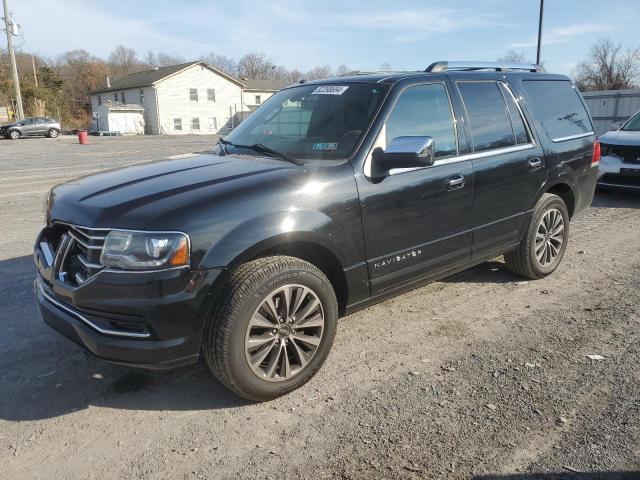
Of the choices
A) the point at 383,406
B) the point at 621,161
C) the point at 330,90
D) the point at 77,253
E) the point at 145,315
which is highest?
the point at 330,90

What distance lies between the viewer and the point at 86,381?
11.0 feet

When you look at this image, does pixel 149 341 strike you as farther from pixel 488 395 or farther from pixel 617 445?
pixel 617 445

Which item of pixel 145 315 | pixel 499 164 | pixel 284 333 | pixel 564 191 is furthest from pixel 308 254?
pixel 564 191

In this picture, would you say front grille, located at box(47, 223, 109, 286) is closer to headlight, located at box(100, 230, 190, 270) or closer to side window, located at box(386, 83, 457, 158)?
headlight, located at box(100, 230, 190, 270)

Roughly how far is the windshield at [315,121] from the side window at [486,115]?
890mm

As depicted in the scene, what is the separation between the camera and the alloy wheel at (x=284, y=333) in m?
2.99

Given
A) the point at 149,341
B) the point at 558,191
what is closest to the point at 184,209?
the point at 149,341

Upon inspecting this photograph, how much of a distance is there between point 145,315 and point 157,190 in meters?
0.79

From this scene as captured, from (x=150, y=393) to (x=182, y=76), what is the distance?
190 feet

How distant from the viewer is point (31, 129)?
137ft

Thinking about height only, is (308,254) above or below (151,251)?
below

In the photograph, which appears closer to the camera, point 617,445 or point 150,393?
point 617,445

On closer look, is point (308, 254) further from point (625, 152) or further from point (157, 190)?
point (625, 152)

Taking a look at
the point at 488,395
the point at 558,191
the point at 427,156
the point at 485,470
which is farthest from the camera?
the point at 558,191
